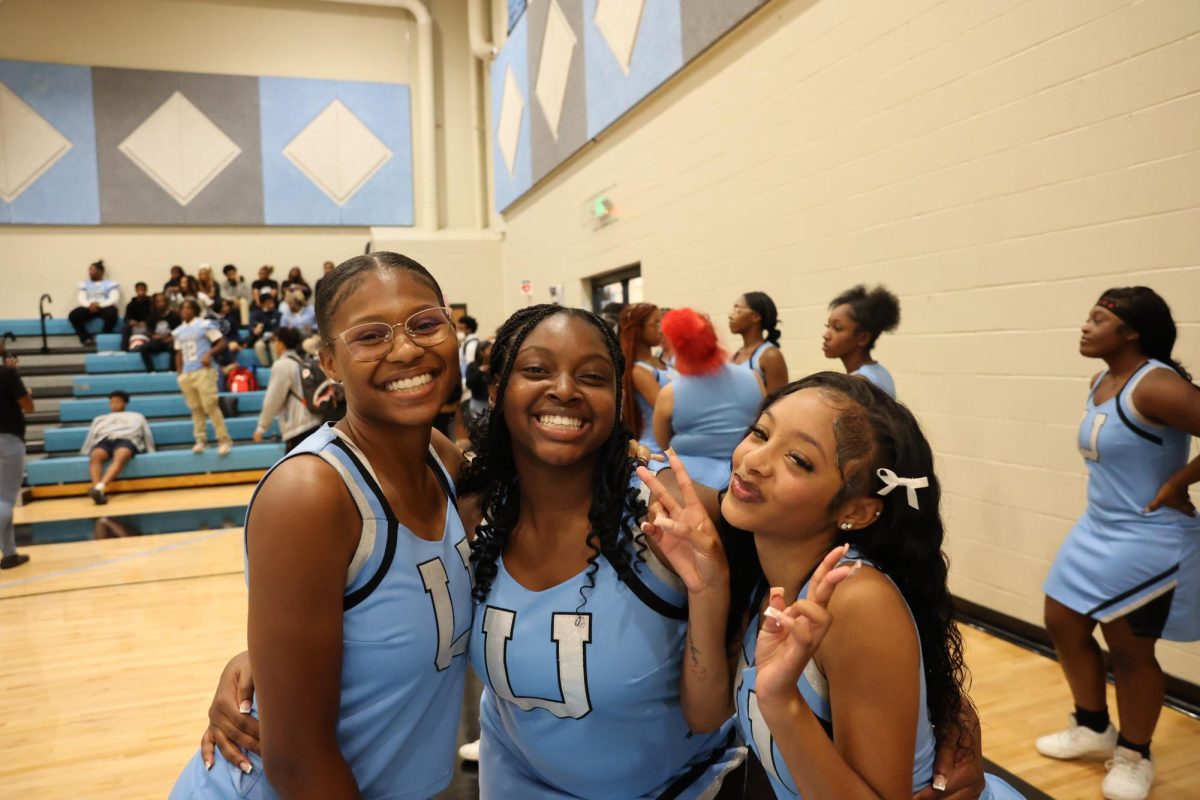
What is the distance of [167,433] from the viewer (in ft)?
31.5

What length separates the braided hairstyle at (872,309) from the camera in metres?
3.78

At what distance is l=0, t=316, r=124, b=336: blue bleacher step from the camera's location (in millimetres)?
11953

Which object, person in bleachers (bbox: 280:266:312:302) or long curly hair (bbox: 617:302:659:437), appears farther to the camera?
person in bleachers (bbox: 280:266:312:302)

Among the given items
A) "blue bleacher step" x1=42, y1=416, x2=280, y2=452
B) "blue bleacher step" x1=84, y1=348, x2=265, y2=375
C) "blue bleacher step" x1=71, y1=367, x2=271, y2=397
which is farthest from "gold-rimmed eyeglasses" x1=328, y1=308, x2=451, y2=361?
"blue bleacher step" x1=84, y1=348, x2=265, y2=375

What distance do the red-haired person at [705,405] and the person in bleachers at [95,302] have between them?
12.0 metres

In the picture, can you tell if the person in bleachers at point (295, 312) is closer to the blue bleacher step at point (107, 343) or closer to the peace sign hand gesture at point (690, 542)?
the blue bleacher step at point (107, 343)

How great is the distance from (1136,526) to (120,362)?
12795mm

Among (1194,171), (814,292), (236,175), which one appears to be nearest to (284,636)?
(1194,171)

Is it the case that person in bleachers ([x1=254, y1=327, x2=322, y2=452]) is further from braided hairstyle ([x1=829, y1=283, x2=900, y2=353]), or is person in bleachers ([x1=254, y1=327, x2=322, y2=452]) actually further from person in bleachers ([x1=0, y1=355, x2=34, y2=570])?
braided hairstyle ([x1=829, y1=283, x2=900, y2=353])

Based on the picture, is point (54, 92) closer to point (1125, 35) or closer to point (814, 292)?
point (814, 292)

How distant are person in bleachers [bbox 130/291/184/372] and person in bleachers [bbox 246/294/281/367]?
104 cm

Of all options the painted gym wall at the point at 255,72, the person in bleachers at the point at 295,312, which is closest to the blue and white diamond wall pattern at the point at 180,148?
the painted gym wall at the point at 255,72

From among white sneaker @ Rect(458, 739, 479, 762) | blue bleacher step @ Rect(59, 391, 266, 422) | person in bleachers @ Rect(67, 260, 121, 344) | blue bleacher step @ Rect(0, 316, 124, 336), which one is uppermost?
person in bleachers @ Rect(67, 260, 121, 344)

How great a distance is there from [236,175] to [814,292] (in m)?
11.8
